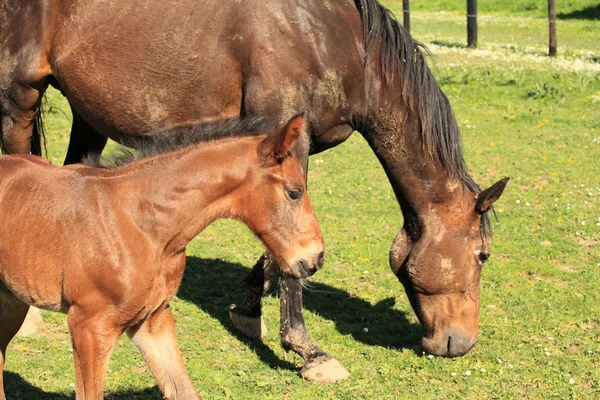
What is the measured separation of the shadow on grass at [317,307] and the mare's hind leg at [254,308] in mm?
85

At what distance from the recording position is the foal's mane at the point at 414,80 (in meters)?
5.57

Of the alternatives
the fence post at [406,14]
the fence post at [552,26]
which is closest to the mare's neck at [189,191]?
the fence post at [552,26]

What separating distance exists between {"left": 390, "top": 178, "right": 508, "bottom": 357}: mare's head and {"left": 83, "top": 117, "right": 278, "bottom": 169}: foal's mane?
174 centimetres

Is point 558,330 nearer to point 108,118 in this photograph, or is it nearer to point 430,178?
point 430,178

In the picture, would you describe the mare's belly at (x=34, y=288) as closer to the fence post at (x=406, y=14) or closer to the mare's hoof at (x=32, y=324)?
the mare's hoof at (x=32, y=324)

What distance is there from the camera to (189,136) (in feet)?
14.5

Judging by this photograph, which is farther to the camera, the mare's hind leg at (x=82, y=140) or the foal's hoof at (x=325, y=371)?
the mare's hind leg at (x=82, y=140)

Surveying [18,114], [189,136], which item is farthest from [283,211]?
[18,114]

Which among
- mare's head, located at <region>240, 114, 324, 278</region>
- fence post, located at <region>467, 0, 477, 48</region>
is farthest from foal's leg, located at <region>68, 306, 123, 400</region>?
fence post, located at <region>467, 0, 477, 48</region>

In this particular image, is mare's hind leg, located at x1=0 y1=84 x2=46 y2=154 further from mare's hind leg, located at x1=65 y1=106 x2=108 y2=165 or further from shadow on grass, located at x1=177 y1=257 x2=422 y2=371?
shadow on grass, located at x1=177 y1=257 x2=422 y2=371

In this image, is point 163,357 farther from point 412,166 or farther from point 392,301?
point 392,301

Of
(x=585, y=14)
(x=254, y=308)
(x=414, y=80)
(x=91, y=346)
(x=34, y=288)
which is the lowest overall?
(x=585, y=14)

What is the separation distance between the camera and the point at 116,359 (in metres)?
5.68

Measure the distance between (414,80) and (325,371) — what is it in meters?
2.04
